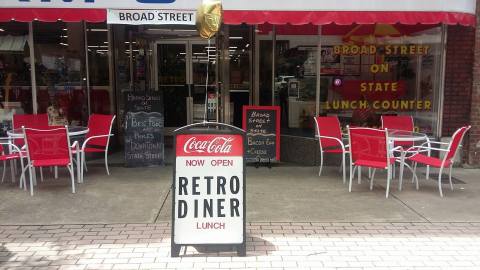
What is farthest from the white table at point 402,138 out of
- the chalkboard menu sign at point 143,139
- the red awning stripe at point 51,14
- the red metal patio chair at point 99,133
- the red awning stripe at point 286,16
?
the red awning stripe at point 51,14

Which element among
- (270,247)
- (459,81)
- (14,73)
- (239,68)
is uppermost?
(239,68)

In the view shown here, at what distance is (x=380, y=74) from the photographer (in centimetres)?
830

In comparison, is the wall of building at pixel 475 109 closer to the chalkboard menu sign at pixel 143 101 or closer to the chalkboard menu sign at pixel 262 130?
the chalkboard menu sign at pixel 262 130

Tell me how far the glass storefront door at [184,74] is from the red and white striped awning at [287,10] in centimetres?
350

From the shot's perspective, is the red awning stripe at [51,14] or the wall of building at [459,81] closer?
the red awning stripe at [51,14]

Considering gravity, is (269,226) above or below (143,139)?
below

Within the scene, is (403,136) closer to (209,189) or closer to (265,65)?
(265,65)

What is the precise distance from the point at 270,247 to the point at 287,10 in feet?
12.0

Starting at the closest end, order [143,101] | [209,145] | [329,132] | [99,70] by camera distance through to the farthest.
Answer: [209,145] < [329,132] < [143,101] < [99,70]

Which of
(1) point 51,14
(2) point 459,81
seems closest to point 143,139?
(1) point 51,14

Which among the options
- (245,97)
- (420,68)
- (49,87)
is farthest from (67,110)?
(420,68)

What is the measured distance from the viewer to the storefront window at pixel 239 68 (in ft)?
31.0

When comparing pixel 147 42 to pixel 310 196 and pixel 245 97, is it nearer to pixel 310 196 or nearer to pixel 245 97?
pixel 245 97

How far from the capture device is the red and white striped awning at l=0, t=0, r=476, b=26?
672 cm
